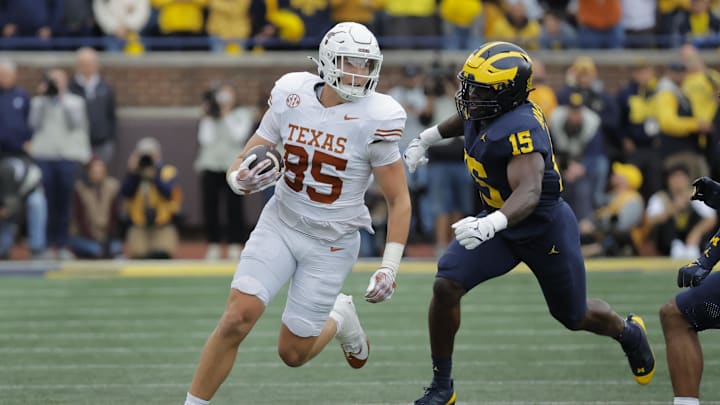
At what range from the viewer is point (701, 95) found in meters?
12.2

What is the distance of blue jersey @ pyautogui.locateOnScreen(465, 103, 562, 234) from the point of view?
218 inches

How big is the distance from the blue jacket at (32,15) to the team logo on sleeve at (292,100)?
329 inches

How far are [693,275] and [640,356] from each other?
1065mm

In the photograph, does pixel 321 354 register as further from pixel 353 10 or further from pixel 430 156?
pixel 353 10

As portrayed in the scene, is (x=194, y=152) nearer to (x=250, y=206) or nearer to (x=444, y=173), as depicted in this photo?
(x=250, y=206)

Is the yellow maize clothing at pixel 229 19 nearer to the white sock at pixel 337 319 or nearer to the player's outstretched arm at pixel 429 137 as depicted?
the player's outstretched arm at pixel 429 137

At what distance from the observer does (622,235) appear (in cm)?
1172

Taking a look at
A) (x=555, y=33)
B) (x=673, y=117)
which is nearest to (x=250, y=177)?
(x=673, y=117)

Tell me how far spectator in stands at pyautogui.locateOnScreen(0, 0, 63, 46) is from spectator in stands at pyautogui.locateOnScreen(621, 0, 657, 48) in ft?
19.7

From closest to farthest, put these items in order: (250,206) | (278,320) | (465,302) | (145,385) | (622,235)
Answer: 1. (145,385)
2. (278,320)
3. (465,302)
4. (622,235)
5. (250,206)

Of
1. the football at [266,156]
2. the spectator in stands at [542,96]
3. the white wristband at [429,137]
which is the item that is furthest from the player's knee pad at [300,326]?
the spectator in stands at [542,96]

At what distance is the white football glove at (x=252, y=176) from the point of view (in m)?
5.34

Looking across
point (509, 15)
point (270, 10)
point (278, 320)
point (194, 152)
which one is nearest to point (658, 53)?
point (509, 15)

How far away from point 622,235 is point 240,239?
11.5 feet
